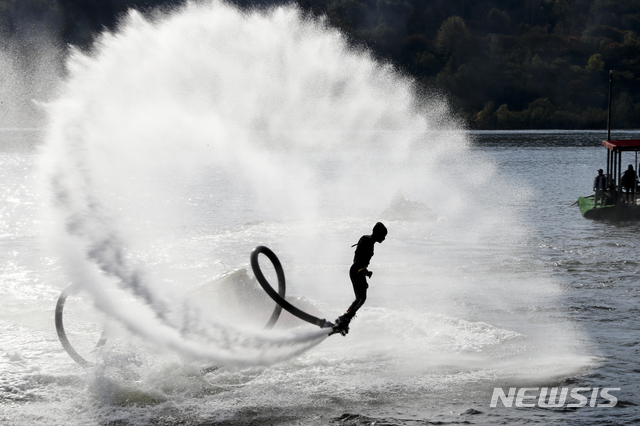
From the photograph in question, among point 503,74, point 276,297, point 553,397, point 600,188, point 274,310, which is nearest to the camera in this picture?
point 276,297

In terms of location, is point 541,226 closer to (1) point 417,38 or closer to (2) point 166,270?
(2) point 166,270

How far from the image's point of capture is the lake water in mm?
11664

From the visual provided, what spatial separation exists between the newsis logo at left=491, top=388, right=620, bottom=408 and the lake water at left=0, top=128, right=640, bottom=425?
172mm

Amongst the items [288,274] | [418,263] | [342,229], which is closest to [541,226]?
[342,229]

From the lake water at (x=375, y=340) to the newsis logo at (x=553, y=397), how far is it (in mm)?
172

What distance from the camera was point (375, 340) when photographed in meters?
Result: 15.2

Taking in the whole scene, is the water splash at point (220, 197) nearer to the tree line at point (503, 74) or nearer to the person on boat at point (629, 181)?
the person on boat at point (629, 181)

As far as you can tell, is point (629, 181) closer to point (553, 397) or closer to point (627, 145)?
point (627, 145)

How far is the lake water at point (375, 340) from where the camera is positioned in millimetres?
11664

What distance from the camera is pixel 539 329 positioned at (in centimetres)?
1658

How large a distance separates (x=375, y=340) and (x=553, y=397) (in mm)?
4148

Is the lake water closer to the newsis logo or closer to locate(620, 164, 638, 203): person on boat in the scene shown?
the newsis logo

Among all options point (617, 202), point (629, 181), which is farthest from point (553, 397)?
point (629, 181)

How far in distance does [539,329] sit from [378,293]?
512 centimetres
